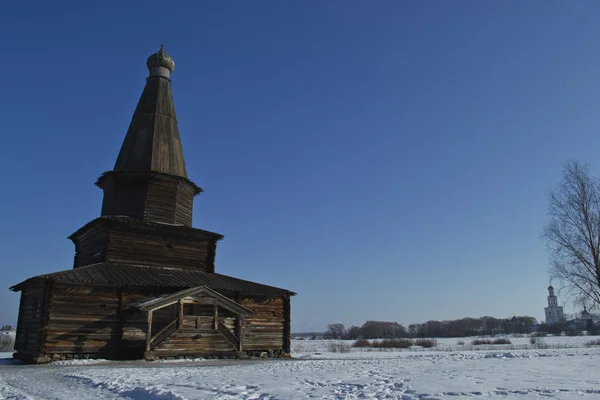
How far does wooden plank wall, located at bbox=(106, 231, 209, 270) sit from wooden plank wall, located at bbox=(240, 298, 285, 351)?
11.4 feet

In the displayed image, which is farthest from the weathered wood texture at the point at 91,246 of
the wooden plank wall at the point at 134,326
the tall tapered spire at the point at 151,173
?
the wooden plank wall at the point at 134,326

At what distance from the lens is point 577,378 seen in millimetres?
9539

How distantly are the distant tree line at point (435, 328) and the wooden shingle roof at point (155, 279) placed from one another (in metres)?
97.9

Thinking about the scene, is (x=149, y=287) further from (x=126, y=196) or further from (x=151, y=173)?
(x=151, y=173)

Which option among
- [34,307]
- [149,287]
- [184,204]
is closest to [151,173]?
[184,204]

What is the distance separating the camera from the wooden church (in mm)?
18516

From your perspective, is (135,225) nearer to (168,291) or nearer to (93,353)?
(168,291)

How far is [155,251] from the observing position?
22.3 m

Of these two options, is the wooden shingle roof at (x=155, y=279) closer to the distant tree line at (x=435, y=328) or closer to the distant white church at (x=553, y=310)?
the distant tree line at (x=435, y=328)

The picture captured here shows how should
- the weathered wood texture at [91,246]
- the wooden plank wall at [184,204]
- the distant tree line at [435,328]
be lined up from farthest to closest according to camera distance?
the distant tree line at [435,328], the wooden plank wall at [184,204], the weathered wood texture at [91,246]

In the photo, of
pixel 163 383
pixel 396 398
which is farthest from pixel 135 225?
pixel 396 398

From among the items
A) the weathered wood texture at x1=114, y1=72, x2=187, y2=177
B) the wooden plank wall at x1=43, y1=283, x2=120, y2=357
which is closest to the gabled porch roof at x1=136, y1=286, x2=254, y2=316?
the wooden plank wall at x1=43, y1=283, x2=120, y2=357

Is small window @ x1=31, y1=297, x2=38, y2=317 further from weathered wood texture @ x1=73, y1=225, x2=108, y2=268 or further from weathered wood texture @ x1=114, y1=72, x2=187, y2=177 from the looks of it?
weathered wood texture @ x1=114, y1=72, x2=187, y2=177

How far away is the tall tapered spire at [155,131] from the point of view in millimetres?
23672
